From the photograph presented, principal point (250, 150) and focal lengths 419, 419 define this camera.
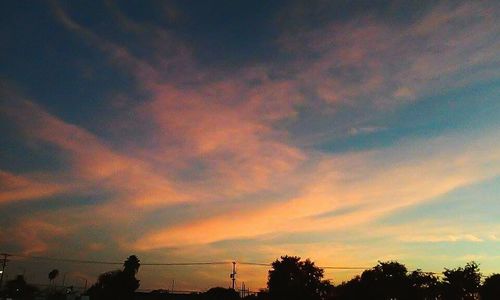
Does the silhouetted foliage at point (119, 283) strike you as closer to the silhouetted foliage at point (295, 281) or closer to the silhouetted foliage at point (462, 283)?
the silhouetted foliage at point (295, 281)

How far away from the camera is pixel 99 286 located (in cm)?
11731

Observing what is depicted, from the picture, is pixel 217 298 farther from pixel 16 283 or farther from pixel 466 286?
pixel 16 283

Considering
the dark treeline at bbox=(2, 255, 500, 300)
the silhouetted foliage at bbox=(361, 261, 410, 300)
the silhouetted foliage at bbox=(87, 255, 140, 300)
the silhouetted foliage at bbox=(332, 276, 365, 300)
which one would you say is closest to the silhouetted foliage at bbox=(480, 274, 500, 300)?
the dark treeline at bbox=(2, 255, 500, 300)

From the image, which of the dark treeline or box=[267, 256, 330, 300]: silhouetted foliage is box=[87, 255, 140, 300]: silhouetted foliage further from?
box=[267, 256, 330, 300]: silhouetted foliage

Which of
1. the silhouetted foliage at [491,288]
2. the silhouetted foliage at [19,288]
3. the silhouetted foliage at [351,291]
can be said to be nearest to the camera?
the silhouetted foliage at [491,288]

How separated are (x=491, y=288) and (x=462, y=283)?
5711mm

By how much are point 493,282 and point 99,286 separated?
98.0m

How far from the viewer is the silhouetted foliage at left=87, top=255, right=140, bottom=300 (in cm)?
10996

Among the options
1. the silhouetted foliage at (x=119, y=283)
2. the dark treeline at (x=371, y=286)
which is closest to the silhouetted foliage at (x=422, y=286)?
the dark treeline at (x=371, y=286)

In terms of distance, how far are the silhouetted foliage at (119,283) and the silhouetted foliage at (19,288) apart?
56.0 metres

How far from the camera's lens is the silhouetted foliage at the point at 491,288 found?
84.1 meters

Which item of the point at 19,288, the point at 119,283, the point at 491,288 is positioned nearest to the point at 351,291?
the point at 491,288

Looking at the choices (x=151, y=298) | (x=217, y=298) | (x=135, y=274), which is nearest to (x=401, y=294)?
(x=217, y=298)

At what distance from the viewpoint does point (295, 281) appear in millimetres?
94188
